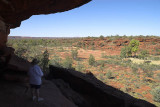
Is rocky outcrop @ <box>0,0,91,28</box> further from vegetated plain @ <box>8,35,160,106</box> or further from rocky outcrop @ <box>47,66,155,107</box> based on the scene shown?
vegetated plain @ <box>8,35,160,106</box>

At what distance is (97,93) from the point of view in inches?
299

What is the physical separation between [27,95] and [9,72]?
1750 millimetres

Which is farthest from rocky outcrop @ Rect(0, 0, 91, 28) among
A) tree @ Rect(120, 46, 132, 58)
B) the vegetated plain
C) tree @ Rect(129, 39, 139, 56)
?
tree @ Rect(129, 39, 139, 56)

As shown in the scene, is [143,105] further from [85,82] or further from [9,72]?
[9,72]

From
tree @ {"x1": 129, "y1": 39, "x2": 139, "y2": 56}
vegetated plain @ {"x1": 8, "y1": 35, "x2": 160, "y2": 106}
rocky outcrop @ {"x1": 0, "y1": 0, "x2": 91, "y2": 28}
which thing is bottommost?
vegetated plain @ {"x1": 8, "y1": 35, "x2": 160, "y2": 106}

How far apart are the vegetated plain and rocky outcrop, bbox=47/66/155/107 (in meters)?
4.83

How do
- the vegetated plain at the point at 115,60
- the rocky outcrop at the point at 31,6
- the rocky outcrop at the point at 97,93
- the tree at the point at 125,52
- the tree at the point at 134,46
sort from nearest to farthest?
1. the rocky outcrop at the point at 31,6
2. the rocky outcrop at the point at 97,93
3. the vegetated plain at the point at 115,60
4. the tree at the point at 125,52
5. the tree at the point at 134,46

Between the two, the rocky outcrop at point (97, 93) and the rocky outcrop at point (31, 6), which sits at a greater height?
the rocky outcrop at point (31, 6)

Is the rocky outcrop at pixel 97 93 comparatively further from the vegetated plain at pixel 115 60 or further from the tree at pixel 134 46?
the tree at pixel 134 46

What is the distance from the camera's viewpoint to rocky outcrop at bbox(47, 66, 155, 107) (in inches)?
272

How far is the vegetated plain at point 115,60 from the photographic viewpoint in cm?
1455

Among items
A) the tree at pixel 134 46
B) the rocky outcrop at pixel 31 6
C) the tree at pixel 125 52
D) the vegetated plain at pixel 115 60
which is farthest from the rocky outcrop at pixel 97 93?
the tree at pixel 134 46

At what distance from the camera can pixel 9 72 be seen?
608 centimetres

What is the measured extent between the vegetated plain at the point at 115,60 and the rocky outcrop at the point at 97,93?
483 centimetres
